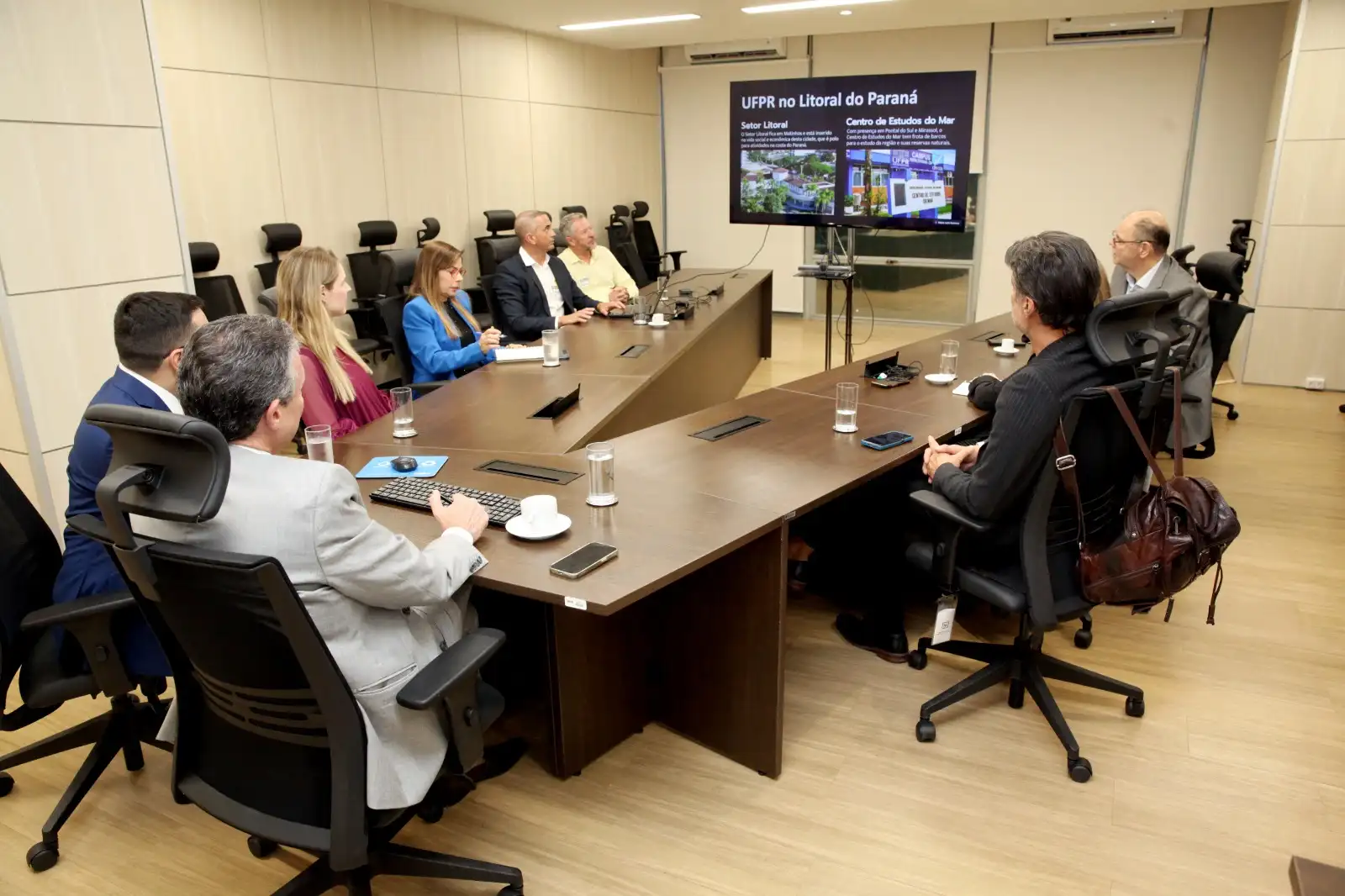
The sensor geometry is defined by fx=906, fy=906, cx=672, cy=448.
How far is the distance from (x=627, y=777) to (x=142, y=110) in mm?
3114

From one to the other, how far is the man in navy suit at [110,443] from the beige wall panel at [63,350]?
1.24 metres

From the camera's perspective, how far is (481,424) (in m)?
3.07

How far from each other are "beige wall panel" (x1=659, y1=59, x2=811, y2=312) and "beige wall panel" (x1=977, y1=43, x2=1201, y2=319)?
1.98 metres

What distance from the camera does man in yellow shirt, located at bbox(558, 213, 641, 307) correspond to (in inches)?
222

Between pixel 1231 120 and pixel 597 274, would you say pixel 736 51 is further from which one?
pixel 1231 120

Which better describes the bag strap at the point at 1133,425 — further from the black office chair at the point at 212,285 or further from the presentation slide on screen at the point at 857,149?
the black office chair at the point at 212,285

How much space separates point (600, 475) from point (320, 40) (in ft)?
16.3

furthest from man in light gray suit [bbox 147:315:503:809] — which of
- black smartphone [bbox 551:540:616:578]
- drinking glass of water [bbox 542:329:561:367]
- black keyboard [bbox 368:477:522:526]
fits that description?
drinking glass of water [bbox 542:329:561:367]

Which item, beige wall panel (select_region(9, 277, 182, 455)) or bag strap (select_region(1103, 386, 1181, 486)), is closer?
bag strap (select_region(1103, 386, 1181, 486))

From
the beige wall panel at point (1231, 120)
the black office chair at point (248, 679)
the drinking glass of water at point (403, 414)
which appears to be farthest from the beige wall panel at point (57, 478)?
the beige wall panel at point (1231, 120)

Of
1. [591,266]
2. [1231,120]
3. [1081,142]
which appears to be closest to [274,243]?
[591,266]

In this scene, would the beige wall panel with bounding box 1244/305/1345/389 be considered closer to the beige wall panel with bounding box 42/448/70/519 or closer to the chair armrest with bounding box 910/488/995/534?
the chair armrest with bounding box 910/488/995/534

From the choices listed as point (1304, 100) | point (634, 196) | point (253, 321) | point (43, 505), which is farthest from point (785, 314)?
point (253, 321)

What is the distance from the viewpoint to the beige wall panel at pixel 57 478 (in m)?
3.35
